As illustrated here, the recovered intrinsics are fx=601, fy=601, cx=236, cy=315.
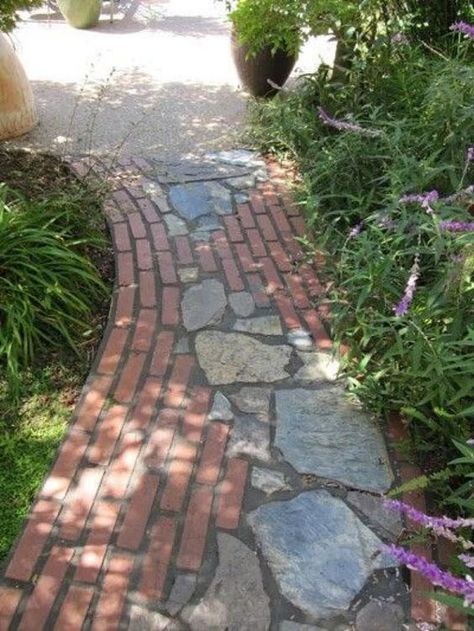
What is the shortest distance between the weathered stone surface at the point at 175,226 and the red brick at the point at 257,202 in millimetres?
547

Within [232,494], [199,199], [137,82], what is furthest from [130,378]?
[137,82]

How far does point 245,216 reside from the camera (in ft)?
13.7

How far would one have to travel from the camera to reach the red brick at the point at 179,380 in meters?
2.81

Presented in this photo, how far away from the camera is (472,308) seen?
2.49 meters

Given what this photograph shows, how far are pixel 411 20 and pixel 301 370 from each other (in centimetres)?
358

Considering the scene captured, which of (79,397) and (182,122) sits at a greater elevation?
(182,122)

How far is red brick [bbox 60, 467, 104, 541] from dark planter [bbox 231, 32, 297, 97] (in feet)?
14.1

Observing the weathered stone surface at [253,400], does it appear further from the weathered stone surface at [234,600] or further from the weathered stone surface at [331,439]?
the weathered stone surface at [234,600]

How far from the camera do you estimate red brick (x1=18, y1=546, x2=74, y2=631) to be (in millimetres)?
2027

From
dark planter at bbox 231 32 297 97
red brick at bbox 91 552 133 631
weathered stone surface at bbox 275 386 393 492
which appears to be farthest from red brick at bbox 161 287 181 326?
dark planter at bbox 231 32 297 97

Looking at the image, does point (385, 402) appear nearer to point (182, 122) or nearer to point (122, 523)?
point (122, 523)

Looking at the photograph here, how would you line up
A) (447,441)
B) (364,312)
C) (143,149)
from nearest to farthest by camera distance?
(447,441)
(364,312)
(143,149)

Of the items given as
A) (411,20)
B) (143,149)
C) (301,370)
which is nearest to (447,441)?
(301,370)

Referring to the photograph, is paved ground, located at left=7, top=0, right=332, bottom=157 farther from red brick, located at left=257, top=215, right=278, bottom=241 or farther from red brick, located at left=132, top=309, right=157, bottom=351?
red brick, located at left=132, top=309, right=157, bottom=351
